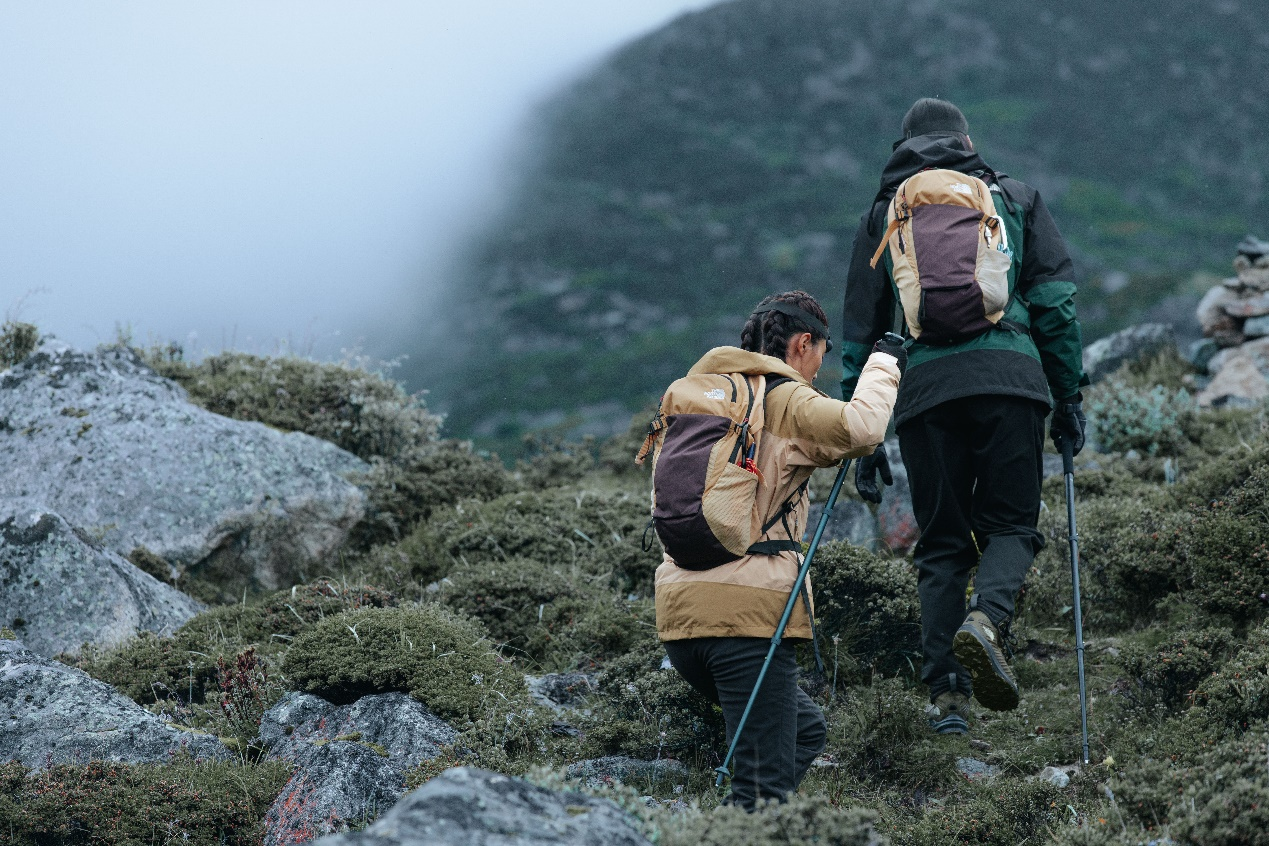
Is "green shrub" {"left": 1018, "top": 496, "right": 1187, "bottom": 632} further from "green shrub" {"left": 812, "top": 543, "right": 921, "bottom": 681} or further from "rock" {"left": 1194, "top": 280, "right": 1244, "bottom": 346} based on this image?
"rock" {"left": 1194, "top": 280, "right": 1244, "bottom": 346}

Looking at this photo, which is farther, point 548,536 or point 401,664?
point 548,536

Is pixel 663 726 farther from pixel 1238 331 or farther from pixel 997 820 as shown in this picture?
pixel 1238 331

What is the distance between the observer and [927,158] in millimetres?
5348

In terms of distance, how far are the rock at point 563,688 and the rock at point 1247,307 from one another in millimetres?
10962

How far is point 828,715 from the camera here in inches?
244

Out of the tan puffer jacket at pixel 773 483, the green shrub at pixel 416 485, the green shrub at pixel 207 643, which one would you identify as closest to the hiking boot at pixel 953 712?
the tan puffer jacket at pixel 773 483

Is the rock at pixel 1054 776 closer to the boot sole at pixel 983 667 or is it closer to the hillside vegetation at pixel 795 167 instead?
the boot sole at pixel 983 667

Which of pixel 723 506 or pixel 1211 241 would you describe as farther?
pixel 1211 241

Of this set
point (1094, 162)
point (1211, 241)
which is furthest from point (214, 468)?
point (1094, 162)

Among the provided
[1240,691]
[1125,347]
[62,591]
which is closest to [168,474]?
[62,591]

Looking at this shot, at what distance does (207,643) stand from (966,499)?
5018 millimetres

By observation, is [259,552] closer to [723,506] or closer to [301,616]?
[301,616]

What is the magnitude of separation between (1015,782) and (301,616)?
4843 millimetres

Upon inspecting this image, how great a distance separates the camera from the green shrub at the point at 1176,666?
217 inches
